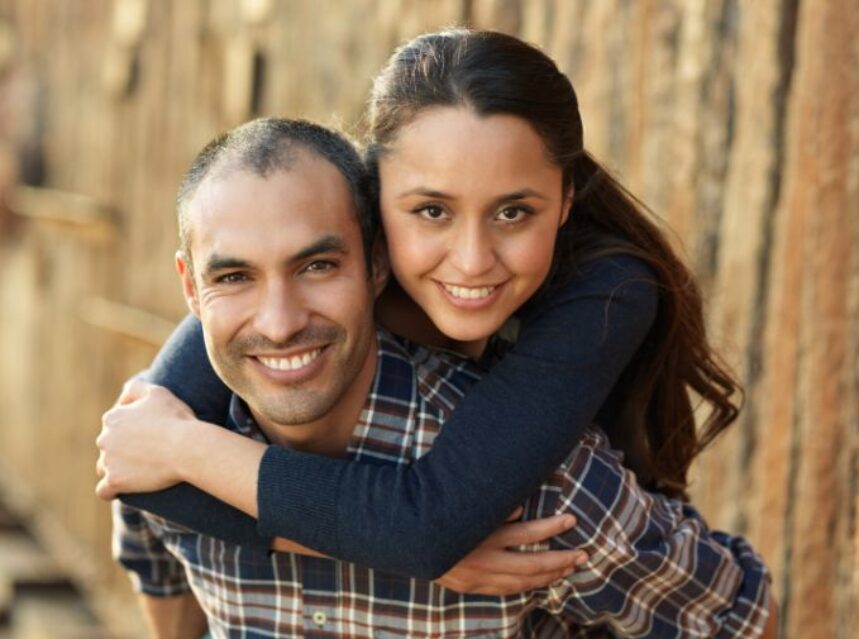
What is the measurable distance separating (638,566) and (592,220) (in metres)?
0.59

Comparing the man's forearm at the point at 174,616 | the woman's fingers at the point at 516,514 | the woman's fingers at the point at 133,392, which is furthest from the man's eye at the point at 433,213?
the man's forearm at the point at 174,616

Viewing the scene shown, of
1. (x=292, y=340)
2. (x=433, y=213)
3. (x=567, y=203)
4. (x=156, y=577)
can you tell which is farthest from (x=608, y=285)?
(x=156, y=577)

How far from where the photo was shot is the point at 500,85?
7.27ft

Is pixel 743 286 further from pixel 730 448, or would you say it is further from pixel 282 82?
pixel 282 82

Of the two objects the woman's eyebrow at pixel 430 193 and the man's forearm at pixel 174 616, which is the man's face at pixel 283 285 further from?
the man's forearm at pixel 174 616

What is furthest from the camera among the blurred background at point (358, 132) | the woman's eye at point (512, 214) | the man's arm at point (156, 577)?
the blurred background at point (358, 132)

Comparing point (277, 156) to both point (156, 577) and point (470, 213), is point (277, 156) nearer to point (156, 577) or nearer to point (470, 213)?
point (470, 213)

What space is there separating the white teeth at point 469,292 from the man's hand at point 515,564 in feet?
1.18

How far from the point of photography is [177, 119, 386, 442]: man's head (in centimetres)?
220

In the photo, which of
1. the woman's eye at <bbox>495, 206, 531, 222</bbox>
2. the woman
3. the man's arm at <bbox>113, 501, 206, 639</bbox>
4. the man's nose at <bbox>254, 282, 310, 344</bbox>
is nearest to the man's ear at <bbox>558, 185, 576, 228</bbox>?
the woman

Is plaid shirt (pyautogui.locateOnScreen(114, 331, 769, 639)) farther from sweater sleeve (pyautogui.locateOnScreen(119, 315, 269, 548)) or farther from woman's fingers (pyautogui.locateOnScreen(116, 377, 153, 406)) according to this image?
woman's fingers (pyautogui.locateOnScreen(116, 377, 153, 406))

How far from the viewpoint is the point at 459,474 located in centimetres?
217

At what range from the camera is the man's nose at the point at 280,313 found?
7.11ft

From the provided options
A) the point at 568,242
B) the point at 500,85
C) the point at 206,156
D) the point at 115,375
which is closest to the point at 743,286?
the point at 568,242
